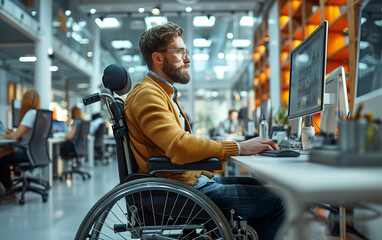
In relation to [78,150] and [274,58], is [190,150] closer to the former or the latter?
[78,150]

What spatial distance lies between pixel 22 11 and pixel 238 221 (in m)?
7.40

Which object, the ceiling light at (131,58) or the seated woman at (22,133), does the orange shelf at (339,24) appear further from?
the ceiling light at (131,58)

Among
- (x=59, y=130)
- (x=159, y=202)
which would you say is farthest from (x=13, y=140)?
(x=159, y=202)

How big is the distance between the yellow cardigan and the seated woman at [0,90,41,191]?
3147 mm

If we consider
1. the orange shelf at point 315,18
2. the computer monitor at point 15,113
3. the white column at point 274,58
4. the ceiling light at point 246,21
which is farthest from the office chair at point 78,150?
the ceiling light at point 246,21

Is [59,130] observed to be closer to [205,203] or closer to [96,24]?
[96,24]

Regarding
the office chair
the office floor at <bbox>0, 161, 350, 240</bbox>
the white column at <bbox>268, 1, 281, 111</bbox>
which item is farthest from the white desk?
the white column at <bbox>268, 1, 281, 111</bbox>

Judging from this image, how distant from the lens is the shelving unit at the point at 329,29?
387 centimetres

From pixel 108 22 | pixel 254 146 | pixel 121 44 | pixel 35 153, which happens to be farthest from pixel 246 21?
pixel 254 146

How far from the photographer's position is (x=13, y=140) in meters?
3.95

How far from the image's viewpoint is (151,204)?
1216mm

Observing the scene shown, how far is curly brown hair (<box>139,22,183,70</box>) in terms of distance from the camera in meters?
1.59

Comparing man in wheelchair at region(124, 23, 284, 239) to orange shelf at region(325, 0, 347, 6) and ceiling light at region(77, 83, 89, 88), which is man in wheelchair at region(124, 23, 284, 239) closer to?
orange shelf at region(325, 0, 347, 6)

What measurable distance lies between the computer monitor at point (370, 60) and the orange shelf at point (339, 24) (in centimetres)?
261
